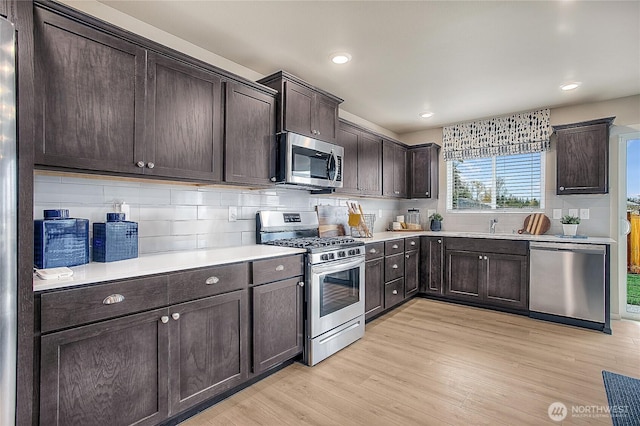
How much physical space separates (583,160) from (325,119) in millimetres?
3071

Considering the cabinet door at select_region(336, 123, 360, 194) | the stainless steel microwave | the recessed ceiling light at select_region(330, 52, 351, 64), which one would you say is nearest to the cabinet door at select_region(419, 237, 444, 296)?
the cabinet door at select_region(336, 123, 360, 194)

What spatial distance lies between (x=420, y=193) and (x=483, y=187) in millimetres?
897

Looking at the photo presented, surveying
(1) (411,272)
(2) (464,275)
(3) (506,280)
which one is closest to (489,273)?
(3) (506,280)

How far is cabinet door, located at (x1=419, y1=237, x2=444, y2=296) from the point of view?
4.36 metres

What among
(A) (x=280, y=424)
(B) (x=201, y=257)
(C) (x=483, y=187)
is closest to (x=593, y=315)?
(C) (x=483, y=187)

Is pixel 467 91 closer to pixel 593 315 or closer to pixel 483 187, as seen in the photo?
pixel 483 187

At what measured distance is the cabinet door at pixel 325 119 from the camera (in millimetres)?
3059

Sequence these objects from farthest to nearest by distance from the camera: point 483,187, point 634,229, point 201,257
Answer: point 483,187, point 634,229, point 201,257

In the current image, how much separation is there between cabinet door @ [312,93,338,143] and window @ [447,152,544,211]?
2538 mm

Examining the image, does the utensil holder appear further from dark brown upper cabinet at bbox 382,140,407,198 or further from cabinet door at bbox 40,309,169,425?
cabinet door at bbox 40,309,169,425

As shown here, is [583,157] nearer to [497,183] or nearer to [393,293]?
[497,183]

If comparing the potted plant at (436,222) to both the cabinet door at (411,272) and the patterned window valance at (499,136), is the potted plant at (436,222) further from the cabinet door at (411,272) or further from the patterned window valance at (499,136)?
the patterned window valance at (499,136)

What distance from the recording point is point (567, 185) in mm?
3793

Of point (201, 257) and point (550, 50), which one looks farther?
point (550, 50)
